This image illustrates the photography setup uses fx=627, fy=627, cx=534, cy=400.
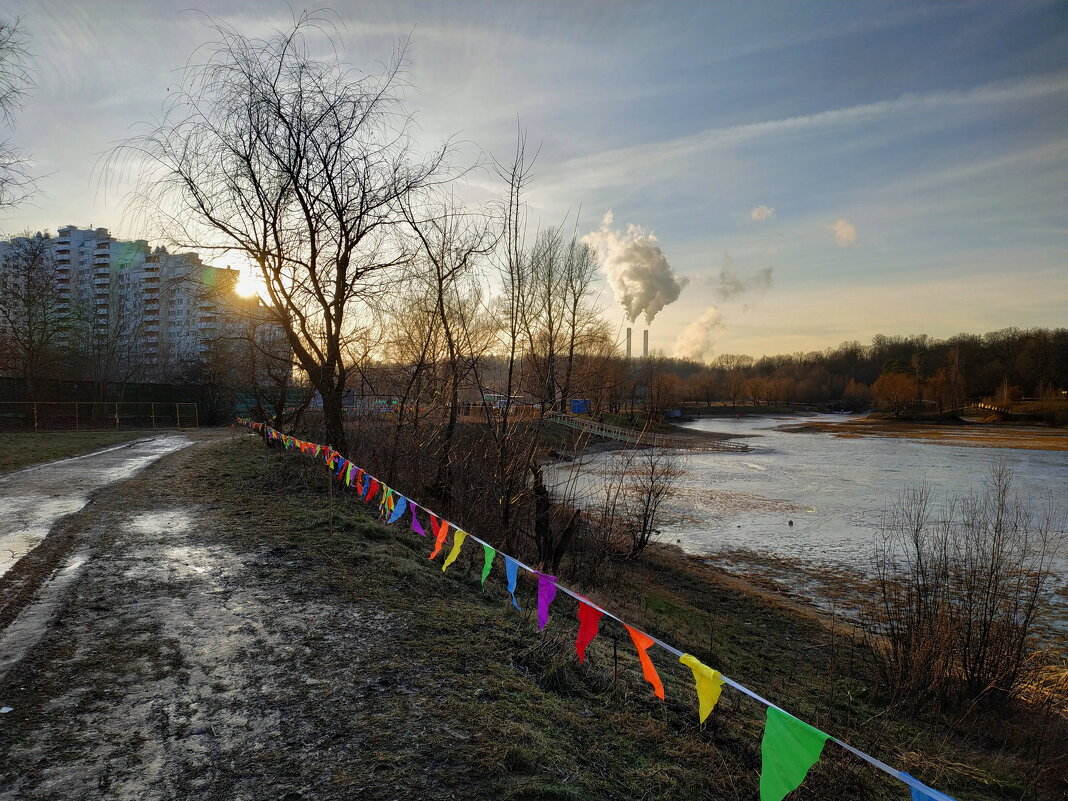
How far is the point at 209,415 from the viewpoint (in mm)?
36625

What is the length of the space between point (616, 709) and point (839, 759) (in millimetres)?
1856

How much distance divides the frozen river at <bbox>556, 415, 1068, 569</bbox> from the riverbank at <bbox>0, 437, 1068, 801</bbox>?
5899 mm

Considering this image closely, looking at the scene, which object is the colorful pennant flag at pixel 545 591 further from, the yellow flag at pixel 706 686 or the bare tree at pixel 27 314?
the bare tree at pixel 27 314

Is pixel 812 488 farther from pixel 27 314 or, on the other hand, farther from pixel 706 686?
pixel 27 314

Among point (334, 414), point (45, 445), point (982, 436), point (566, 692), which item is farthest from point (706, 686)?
point (982, 436)

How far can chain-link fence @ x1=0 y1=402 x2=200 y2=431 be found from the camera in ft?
88.0

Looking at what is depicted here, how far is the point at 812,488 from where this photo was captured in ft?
88.3

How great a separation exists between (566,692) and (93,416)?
110ft


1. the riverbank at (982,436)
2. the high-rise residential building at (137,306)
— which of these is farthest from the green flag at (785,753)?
the riverbank at (982,436)

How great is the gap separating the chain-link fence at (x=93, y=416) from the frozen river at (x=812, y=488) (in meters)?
21.6

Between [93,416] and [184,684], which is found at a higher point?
[93,416]

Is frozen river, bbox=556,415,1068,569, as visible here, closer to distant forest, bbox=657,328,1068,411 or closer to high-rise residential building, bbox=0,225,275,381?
high-rise residential building, bbox=0,225,275,381

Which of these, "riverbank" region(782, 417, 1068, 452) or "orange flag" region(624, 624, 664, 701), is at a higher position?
"orange flag" region(624, 624, 664, 701)

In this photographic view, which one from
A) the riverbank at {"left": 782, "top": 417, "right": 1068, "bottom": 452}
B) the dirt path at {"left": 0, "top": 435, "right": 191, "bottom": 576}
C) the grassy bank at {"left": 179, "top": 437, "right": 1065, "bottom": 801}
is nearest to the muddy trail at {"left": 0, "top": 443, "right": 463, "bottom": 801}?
the grassy bank at {"left": 179, "top": 437, "right": 1065, "bottom": 801}
